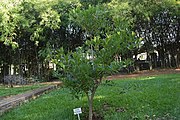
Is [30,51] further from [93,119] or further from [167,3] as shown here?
[93,119]

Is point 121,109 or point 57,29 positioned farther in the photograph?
point 57,29

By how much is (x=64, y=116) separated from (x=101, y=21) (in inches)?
88.9

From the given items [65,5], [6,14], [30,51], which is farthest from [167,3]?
[30,51]

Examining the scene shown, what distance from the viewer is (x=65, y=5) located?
20.9m

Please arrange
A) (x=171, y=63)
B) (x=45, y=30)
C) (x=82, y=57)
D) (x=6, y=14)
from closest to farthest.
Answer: (x=82, y=57) → (x=6, y=14) → (x=45, y=30) → (x=171, y=63)

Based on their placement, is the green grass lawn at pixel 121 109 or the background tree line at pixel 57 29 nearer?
the green grass lawn at pixel 121 109

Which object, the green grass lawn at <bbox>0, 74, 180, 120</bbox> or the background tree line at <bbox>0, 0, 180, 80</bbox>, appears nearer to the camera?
the green grass lawn at <bbox>0, 74, 180, 120</bbox>

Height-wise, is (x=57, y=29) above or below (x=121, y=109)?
above

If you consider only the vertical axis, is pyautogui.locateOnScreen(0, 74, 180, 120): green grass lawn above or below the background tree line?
below

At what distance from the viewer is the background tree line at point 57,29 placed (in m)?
19.4

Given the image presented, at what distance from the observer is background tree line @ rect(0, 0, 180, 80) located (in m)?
19.4

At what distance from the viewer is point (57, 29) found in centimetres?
2322

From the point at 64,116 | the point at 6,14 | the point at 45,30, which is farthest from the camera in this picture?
the point at 45,30

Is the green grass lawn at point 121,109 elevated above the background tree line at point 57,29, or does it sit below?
below
